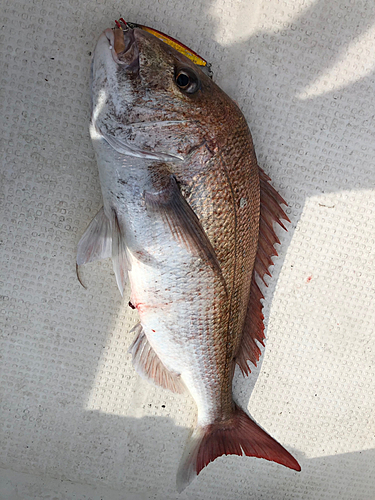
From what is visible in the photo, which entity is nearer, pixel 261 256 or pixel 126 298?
pixel 261 256

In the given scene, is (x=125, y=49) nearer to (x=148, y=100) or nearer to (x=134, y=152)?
(x=148, y=100)

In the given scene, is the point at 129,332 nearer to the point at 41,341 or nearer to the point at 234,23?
the point at 41,341

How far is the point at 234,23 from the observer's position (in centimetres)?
128

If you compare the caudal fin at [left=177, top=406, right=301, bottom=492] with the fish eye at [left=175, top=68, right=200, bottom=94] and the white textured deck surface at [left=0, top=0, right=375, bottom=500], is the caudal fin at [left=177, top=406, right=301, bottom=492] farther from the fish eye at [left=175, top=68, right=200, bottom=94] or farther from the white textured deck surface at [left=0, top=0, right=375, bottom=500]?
the fish eye at [left=175, top=68, right=200, bottom=94]

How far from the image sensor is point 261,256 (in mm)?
1242

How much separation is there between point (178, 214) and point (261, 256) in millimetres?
419

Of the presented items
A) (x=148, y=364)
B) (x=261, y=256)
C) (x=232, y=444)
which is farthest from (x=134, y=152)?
(x=232, y=444)

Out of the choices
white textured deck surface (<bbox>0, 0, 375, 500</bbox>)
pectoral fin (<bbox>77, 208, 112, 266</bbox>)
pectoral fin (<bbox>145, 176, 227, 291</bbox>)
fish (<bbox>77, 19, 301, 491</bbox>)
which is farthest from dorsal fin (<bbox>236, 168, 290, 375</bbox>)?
pectoral fin (<bbox>77, 208, 112, 266</bbox>)

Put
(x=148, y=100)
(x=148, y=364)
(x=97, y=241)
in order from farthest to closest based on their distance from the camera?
(x=148, y=364), (x=97, y=241), (x=148, y=100)

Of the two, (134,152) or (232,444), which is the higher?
(134,152)

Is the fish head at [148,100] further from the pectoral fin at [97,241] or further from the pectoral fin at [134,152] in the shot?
the pectoral fin at [97,241]

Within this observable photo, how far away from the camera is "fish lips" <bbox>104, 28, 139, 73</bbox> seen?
3.01 feet

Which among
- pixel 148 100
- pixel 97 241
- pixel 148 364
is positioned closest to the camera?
pixel 148 100

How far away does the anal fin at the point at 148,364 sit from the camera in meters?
1.28
